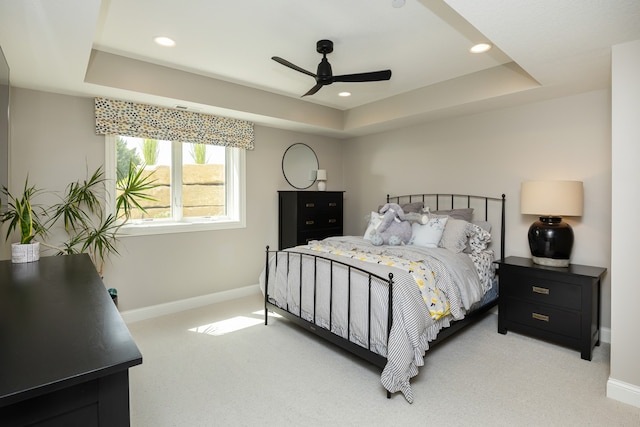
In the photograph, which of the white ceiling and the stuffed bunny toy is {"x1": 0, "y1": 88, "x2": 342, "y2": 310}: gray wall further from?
the stuffed bunny toy

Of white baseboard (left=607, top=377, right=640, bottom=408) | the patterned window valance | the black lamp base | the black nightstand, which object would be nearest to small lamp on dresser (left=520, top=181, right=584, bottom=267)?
the black lamp base

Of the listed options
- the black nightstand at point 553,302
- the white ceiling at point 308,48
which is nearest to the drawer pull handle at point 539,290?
the black nightstand at point 553,302

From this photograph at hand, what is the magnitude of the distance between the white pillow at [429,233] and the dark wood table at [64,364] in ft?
9.41

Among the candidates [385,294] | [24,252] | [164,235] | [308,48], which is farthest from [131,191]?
[385,294]

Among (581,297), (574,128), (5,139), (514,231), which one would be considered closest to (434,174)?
(514,231)

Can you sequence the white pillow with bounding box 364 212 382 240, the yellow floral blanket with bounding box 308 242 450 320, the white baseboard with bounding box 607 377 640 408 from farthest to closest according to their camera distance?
the white pillow with bounding box 364 212 382 240, the yellow floral blanket with bounding box 308 242 450 320, the white baseboard with bounding box 607 377 640 408

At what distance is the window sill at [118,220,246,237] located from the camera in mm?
3574

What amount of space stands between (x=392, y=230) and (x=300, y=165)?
6.46 ft

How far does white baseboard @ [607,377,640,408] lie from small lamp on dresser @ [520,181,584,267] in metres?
1.08

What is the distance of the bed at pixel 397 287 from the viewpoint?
2.23 metres

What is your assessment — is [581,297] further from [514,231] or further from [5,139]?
[5,139]

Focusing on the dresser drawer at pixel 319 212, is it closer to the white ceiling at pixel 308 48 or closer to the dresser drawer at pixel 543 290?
the white ceiling at pixel 308 48

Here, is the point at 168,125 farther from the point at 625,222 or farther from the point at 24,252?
the point at 625,222

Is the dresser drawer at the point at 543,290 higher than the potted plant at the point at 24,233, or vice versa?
the potted plant at the point at 24,233
